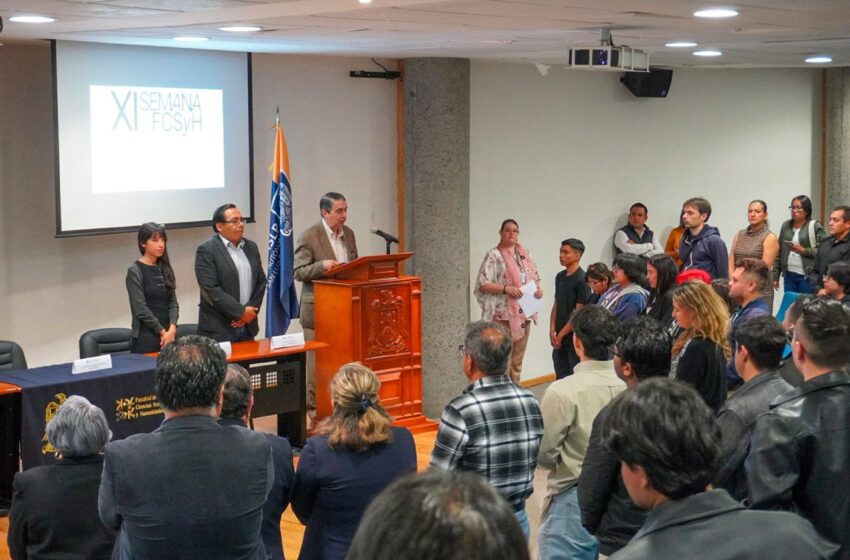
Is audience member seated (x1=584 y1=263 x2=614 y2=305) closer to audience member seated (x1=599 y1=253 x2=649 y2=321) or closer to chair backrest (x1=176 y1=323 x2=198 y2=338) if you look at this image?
audience member seated (x1=599 y1=253 x2=649 y2=321)

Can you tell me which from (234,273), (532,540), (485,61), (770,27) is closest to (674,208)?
(485,61)

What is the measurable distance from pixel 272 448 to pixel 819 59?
27.7 ft

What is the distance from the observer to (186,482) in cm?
256

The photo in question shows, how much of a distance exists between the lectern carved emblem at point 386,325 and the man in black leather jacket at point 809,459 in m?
4.70

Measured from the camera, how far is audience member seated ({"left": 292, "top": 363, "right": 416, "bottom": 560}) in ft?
10.7

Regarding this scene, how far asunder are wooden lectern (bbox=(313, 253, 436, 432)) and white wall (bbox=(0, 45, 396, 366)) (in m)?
1.28

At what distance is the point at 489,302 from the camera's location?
8508 mm

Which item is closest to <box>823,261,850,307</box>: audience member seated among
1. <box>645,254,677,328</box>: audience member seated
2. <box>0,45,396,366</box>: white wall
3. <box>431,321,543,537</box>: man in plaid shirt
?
<box>645,254,677,328</box>: audience member seated

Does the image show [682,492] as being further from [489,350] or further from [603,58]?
[603,58]

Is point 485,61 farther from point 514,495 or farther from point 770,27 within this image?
point 514,495

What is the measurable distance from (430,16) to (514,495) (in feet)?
9.13

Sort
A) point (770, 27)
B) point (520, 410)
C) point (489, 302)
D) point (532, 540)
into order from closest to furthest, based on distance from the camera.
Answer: point (520, 410) → point (532, 540) → point (770, 27) → point (489, 302)

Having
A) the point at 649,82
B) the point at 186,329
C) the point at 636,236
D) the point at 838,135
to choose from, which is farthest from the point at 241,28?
the point at 838,135

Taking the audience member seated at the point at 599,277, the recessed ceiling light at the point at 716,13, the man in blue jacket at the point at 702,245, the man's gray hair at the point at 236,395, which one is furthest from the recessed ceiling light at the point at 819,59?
the man's gray hair at the point at 236,395
